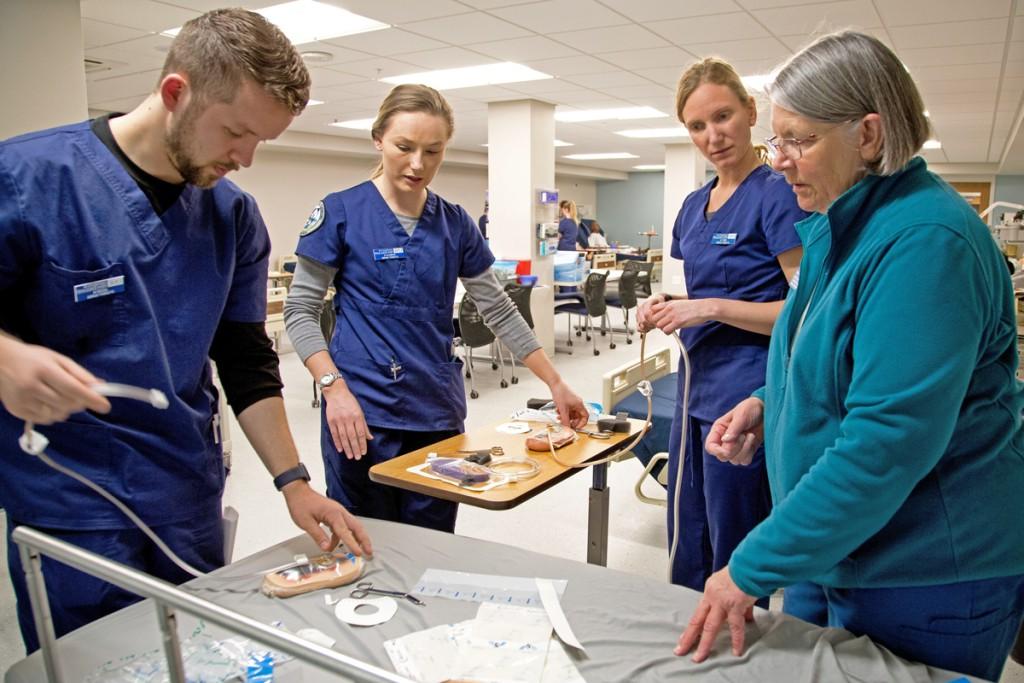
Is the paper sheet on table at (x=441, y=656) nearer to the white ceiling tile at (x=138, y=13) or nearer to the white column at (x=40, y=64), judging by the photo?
the white column at (x=40, y=64)

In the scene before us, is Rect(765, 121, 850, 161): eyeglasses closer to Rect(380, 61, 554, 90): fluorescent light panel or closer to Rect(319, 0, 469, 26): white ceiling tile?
Rect(319, 0, 469, 26): white ceiling tile

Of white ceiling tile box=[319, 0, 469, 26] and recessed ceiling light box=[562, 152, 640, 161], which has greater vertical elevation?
recessed ceiling light box=[562, 152, 640, 161]

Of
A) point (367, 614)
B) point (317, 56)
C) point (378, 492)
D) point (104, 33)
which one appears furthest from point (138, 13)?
point (367, 614)

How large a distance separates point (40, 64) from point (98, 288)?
11.8 feet

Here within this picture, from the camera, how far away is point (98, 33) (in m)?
4.89

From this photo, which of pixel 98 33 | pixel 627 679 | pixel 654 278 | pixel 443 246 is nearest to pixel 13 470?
pixel 627 679

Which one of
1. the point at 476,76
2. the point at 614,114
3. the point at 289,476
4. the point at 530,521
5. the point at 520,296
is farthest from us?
the point at 614,114

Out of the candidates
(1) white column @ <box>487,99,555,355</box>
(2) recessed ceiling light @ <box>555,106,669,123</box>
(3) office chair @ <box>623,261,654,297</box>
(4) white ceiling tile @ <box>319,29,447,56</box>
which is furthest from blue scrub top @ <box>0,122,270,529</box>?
(2) recessed ceiling light @ <box>555,106,669,123</box>

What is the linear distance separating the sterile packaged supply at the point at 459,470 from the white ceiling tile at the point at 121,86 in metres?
5.68

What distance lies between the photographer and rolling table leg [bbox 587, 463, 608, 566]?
2.27m

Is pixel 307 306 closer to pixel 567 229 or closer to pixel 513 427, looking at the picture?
pixel 513 427

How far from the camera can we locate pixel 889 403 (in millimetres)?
929

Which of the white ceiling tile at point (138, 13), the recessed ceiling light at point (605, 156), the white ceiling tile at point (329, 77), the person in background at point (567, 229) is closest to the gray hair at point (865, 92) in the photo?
the white ceiling tile at point (138, 13)

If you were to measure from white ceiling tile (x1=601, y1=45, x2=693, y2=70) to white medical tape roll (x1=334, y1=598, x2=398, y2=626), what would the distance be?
199 inches
